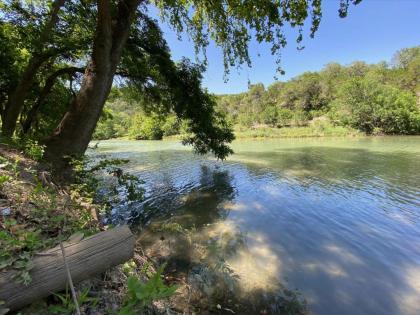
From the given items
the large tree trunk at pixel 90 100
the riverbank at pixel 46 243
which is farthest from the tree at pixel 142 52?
the riverbank at pixel 46 243

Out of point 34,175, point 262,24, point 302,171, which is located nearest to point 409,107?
point 302,171

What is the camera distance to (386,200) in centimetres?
936

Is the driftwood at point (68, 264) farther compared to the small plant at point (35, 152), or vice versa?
the small plant at point (35, 152)

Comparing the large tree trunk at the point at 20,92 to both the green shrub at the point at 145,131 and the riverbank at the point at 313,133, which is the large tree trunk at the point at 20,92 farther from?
the green shrub at the point at 145,131

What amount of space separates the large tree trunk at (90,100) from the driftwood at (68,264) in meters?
4.37

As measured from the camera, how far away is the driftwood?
191cm

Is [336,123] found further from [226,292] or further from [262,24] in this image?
[226,292]

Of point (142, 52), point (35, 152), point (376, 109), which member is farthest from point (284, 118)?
point (35, 152)

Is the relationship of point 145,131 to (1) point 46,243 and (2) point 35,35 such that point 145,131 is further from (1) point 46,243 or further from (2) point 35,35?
(1) point 46,243

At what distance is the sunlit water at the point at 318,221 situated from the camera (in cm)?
470

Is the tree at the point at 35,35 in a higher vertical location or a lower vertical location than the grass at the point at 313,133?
higher

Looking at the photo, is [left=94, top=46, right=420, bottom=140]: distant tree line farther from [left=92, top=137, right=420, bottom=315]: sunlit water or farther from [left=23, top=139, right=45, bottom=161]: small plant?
[left=23, top=139, right=45, bottom=161]: small plant

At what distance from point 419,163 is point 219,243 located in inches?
606

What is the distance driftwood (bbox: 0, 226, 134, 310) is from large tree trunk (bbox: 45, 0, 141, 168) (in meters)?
4.37
